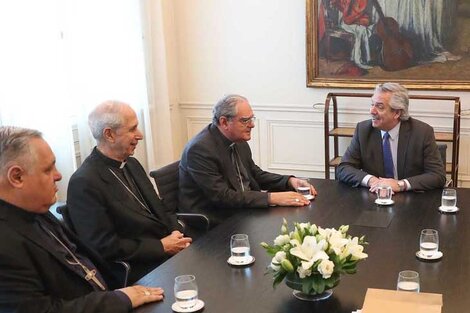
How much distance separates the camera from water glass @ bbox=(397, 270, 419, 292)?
75.0 inches

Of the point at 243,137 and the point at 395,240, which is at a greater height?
the point at 243,137

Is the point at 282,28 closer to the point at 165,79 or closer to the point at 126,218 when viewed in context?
the point at 165,79

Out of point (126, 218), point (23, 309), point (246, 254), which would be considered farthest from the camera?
point (126, 218)

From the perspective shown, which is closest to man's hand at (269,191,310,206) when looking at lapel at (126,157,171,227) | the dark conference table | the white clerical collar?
the dark conference table

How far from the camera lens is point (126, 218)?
2.83 m

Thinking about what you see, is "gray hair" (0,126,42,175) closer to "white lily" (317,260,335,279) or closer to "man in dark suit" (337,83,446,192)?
"white lily" (317,260,335,279)

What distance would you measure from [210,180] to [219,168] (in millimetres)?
123

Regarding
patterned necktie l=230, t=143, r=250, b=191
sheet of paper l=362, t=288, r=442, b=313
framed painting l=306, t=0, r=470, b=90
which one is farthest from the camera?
framed painting l=306, t=0, r=470, b=90

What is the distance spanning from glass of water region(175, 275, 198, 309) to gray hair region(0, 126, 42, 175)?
63 centimetres

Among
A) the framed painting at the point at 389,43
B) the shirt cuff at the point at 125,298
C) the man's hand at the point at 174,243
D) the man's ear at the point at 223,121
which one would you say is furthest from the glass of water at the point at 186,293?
the framed painting at the point at 389,43

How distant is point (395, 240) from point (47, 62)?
2.61 m

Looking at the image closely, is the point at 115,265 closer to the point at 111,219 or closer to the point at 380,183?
the point at 111,219

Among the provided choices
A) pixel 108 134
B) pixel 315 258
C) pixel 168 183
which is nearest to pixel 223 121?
pixel 168 183

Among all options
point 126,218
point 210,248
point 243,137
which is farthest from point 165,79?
point 210,248
